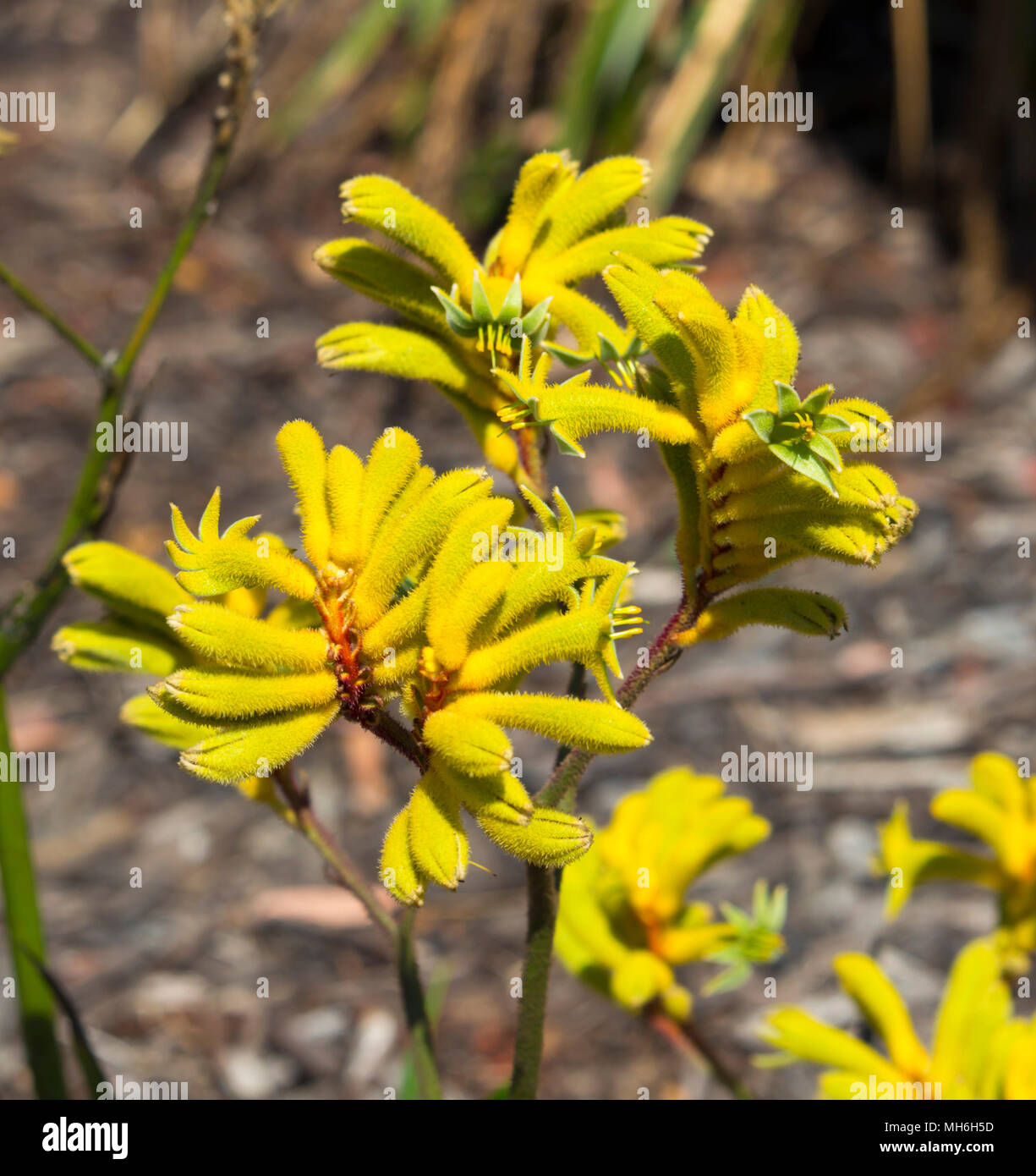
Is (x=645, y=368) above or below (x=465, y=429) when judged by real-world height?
below

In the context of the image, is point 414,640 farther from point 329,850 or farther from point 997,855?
point 997,855

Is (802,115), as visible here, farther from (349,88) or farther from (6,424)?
(6,424)

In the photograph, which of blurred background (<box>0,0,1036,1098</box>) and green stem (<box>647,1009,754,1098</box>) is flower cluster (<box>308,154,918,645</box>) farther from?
green stem (<box>647,1009,754,1098</box>)


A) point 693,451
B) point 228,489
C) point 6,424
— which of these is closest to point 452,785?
point 693,451

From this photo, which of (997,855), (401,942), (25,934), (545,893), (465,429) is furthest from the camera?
(465,429)

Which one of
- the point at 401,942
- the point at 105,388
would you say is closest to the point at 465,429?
the point at 105,388

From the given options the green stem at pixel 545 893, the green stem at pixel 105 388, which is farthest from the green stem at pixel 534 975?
the green stem at pixel 105 388

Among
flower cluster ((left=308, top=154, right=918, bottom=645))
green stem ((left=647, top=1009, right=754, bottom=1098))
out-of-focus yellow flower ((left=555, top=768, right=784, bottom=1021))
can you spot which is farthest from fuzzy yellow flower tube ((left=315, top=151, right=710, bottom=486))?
green stem ((left=647, top=1009, right=754, bottom=1098))
